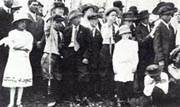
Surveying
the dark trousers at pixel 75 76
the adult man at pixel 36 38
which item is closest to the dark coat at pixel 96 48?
the dark trousers at pixel 75 76

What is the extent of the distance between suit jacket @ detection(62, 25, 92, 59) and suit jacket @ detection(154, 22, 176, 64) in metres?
0.90

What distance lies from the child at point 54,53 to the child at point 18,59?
22cm

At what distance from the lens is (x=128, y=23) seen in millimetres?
6016

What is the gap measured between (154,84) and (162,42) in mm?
573

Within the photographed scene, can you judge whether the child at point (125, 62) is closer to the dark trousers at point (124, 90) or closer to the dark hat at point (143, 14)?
the dark trousers at point (124, 90)

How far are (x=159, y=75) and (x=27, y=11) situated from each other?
1954mm

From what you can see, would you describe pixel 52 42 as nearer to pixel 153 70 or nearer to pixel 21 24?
pixel 21 24

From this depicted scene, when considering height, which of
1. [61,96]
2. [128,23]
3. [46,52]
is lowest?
[61,96]

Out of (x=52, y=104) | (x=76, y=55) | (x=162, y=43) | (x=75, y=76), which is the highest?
(x=162, y=43)

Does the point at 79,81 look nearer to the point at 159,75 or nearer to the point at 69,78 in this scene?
the point at 69,78

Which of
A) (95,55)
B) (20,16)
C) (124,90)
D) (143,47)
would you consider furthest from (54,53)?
(143,47)

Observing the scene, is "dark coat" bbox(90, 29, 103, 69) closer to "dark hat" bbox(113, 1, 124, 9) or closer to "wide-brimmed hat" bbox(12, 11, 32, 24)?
"dark hat" bbox(113, 1, 124, 9)

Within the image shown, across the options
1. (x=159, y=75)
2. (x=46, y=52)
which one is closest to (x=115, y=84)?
(x=159, y=75)

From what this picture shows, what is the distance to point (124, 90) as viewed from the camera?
595cm
